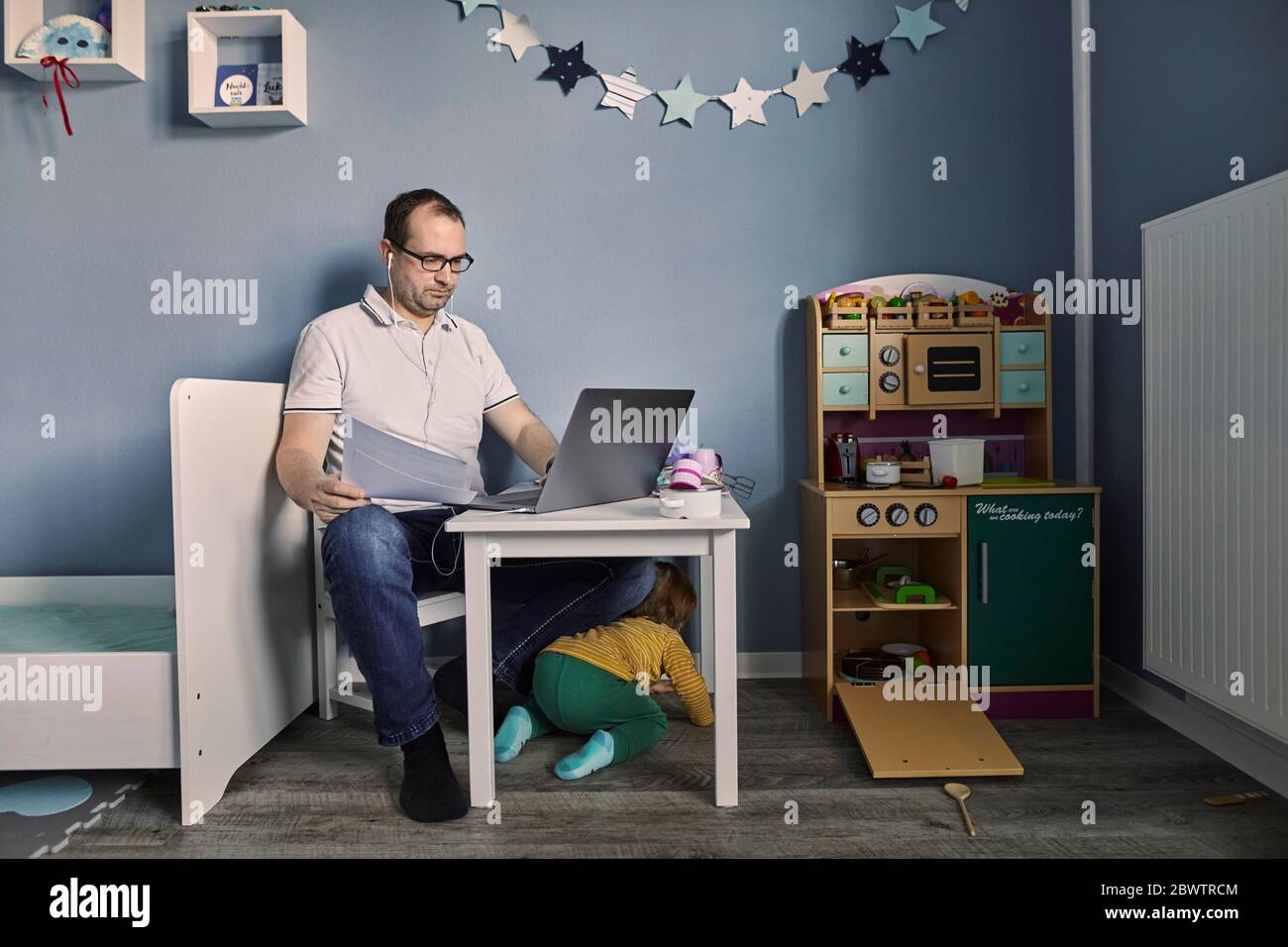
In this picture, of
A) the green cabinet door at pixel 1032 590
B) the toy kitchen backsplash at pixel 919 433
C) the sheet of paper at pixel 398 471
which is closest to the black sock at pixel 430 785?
the sheet of paper at pixel 398 471

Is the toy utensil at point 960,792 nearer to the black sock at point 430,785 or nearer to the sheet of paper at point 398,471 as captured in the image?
the black sock at point 430,785

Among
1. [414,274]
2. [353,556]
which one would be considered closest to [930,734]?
[353,556]

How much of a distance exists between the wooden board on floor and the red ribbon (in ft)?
7.97

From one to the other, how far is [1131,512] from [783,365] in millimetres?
937

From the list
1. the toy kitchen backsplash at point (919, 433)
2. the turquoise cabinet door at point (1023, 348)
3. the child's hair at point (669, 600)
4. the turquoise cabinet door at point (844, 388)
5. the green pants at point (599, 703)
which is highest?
the turquoise cabinet door at point (1023, 348)

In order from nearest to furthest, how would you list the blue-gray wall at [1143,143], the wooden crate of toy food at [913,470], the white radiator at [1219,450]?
the white radiator at [1219,450] < the blue-gray wall at [1143,143] < the wooden crate of toy food at [913,470]

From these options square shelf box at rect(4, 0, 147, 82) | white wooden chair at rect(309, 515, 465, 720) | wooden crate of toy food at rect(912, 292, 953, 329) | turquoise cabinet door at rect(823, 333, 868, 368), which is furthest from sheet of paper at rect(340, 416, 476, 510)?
square shelf box at rect(4, 0, 147, 82)

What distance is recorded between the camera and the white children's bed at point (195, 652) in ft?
5.35

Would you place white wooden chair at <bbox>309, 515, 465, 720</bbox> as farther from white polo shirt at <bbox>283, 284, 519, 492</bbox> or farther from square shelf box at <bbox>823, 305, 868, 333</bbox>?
square shelf box at <bbox>823, 305, 868, 333</bbox>

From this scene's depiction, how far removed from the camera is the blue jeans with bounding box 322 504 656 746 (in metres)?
1.70

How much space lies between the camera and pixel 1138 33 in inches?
89.0

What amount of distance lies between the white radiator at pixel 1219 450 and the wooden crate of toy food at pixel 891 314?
0.55 metres

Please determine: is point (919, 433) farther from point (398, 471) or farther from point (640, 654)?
point (398, 471)

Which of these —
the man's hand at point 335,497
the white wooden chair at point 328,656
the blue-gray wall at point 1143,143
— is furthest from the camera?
the white wooden chair at point 328,656
